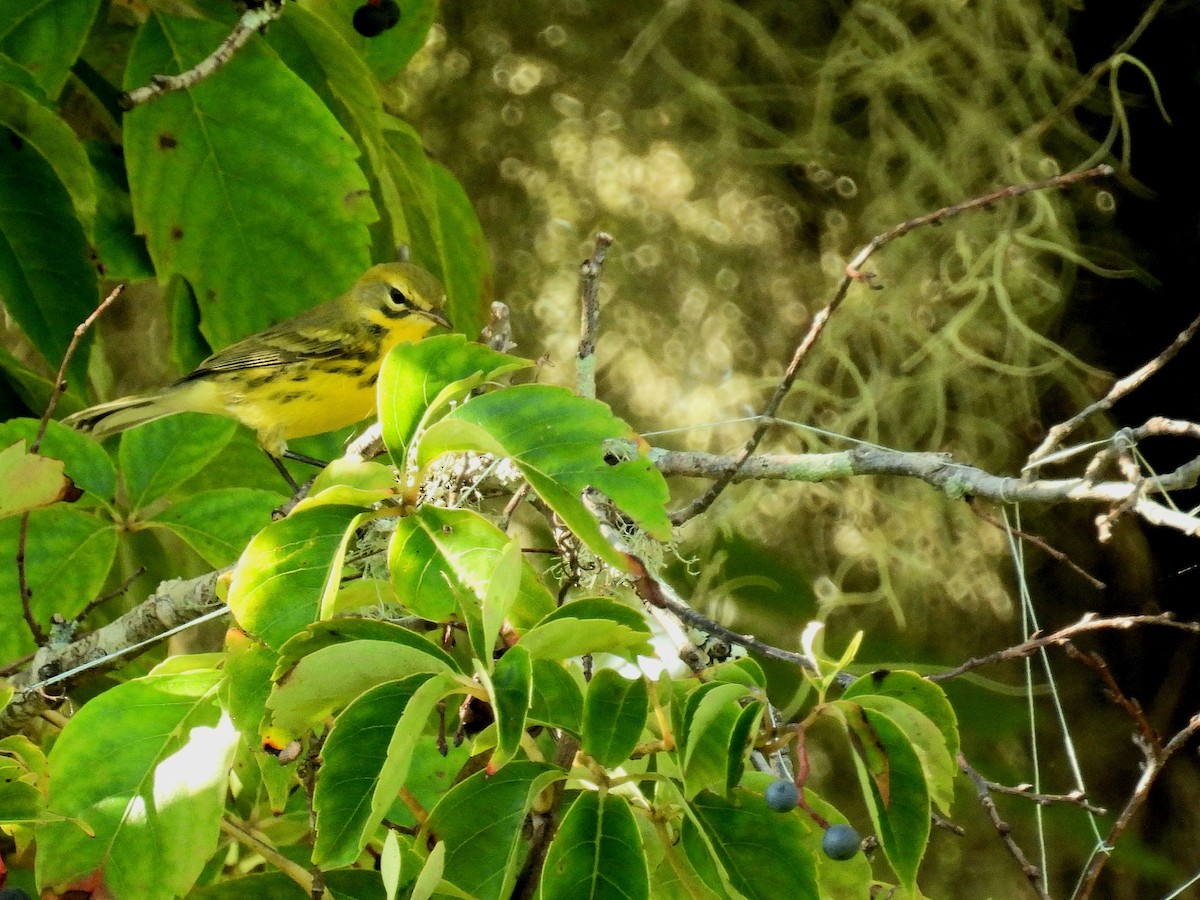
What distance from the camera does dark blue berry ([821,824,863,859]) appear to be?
64cm

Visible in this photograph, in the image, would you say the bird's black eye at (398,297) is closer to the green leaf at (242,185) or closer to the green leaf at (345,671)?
the green leaf at (242,185)

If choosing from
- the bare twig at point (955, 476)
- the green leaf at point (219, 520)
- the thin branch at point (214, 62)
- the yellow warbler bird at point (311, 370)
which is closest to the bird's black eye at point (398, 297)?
the yellow warbler bird at point (311, 370)

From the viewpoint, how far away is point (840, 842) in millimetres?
645

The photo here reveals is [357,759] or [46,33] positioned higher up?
[46,33]

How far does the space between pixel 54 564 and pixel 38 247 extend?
0.36 metres

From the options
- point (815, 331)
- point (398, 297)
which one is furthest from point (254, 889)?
point (398, 297)

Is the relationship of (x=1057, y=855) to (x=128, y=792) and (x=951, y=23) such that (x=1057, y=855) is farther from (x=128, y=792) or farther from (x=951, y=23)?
(x=128, y=792)

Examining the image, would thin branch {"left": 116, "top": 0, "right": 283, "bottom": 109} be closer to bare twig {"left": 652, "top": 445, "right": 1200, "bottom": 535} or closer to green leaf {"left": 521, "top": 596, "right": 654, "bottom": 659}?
bare twig {"left": 652, "top": 445, "right": 1200, "bottom": 535}

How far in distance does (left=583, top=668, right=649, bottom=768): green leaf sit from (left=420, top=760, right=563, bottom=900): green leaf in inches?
1.3

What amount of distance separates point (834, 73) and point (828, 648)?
A: 0.86m

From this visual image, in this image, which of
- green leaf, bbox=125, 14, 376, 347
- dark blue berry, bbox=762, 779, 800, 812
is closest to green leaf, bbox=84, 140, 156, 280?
green leaf, bbox=125, 14, 376, 347

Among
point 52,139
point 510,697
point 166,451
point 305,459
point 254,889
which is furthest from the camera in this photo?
point 305,459

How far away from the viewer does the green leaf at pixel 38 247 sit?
3.97 ft

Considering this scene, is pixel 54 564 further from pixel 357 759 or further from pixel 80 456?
pixel 357 759
